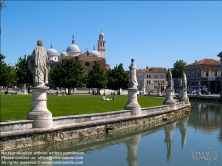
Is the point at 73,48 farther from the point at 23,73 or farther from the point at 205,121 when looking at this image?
the point at 205,121

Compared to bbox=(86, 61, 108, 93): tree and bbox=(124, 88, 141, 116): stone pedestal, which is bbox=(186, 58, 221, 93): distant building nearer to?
bbox=(86, 61, 108, 93): tree

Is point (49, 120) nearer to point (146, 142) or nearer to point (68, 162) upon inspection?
point (68, 162)

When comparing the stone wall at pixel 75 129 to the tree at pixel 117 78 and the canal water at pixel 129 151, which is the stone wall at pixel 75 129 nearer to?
the canal water at pixel 129 151

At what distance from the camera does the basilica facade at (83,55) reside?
106 meters

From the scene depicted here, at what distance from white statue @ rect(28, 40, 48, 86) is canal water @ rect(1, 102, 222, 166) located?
3252 millimetres

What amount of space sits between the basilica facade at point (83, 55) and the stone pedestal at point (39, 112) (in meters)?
90.5

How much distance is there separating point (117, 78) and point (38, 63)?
6462cm

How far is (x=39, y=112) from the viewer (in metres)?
14.8

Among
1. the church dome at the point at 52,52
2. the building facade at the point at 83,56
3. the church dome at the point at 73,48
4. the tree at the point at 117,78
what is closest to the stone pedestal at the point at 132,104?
the tree at the point at 117,78

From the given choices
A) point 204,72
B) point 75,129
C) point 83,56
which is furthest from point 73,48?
point 75,129

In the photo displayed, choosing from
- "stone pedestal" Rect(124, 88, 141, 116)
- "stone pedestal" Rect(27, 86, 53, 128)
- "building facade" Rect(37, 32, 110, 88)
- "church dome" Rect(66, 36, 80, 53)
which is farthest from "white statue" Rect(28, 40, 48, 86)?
"church dome" Rect(66, 36, 80, 53)

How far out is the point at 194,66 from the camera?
4557 inches

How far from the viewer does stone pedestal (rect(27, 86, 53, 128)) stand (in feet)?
48.2

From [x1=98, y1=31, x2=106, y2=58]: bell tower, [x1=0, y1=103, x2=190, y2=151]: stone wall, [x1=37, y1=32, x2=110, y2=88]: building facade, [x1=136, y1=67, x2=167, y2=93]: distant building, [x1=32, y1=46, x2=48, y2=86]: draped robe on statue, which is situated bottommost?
[x1=0, y1=103, x2=190, y2=151]: stone wall
